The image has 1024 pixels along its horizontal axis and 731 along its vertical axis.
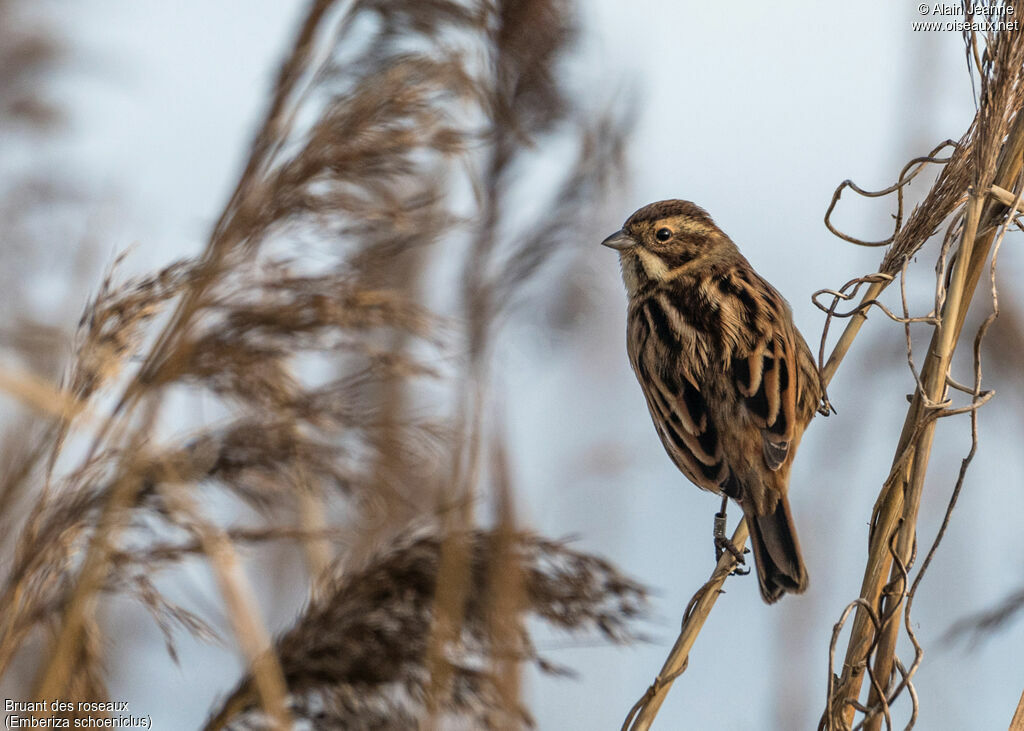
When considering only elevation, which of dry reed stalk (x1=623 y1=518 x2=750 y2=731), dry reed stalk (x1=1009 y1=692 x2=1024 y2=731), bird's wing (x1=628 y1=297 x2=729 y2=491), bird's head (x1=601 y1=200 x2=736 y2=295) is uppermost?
bird's head (x1=601 y1=200 x2=736 y2=295)

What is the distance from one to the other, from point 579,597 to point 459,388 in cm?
73

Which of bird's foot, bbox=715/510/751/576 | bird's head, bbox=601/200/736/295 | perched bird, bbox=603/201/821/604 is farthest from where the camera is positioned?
bird's head, bbox=601/200/736/295

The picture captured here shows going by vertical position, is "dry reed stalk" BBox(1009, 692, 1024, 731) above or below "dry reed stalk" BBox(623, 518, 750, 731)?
below

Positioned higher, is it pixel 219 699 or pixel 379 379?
pixel 379 379

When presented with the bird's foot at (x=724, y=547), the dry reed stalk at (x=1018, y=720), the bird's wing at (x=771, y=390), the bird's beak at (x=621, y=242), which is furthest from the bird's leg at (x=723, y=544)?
the bird's beak at (x=621, y=242)

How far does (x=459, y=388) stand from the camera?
285cm

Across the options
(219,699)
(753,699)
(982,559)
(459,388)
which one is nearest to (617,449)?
(753,699)

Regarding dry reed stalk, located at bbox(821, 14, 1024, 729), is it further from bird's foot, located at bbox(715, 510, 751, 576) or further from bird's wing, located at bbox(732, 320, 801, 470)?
bird's wing, located at bbox(732, 320, 801, 470)

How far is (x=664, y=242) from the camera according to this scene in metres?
3.27

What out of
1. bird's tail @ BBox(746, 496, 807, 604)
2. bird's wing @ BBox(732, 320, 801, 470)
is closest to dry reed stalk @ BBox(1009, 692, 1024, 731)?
bird's tail @ BBox(746, 496, 807, 604)

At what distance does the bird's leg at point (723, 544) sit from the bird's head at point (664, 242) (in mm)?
747

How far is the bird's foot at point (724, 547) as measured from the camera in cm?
236

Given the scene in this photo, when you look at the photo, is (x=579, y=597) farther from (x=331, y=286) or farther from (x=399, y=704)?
(x=331, y=286)

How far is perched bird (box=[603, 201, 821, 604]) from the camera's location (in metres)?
2.52
